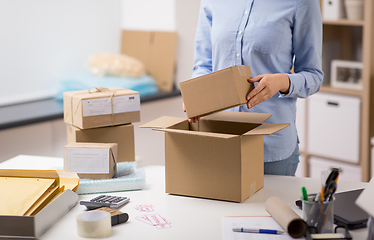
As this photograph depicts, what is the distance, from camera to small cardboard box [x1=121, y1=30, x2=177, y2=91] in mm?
2756

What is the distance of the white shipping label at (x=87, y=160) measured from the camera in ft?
4.35

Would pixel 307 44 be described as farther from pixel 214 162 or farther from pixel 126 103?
pixel 126 103

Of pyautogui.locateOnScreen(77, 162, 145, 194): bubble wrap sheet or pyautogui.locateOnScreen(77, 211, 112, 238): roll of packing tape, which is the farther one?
pyautogui.locateOnScreen(77, 162, 145, 194): bubble wrap sheet

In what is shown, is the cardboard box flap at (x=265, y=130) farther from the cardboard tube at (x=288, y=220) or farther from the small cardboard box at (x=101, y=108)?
the small cardboard box at (x=101, y=108)

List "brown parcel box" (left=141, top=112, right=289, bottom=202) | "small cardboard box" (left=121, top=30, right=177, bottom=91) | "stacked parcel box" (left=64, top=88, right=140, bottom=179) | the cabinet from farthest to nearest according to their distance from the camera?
"small cardboard box" (left=121, top=30, right=177, bottom=91)
the cabinet
"stacked parcel box" (left=64, top=88, right=140, bottom=179)
"brown parcel box" (left=141, top=112, right=289, bottom=202)

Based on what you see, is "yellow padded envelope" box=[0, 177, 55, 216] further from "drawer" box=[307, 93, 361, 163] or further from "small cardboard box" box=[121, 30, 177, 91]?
"drawer" box=[307, 93, 361, 163]

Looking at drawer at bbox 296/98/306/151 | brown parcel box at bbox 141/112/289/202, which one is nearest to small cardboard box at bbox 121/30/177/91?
drawer at bbox 296/98/306/151

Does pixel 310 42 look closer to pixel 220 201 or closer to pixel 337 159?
pixel 220 201

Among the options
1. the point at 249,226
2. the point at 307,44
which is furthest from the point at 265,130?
the point at 307,44

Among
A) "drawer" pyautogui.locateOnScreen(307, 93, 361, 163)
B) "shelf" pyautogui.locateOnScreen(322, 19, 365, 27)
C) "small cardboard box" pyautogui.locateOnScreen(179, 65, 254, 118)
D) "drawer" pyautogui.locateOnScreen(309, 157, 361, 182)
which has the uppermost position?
"shelf" pyautogui.locateOnScreen(322, 19, 365, 27)

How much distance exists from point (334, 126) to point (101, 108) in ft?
5.59

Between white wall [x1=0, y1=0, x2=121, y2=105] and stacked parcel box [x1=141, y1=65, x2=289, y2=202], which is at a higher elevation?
white wall [x1=0, y1=0, x2=121, y2=105]

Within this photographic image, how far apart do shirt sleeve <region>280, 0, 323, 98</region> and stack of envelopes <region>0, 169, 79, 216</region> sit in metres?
0.74

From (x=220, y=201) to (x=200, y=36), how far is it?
2.21 ft
